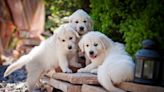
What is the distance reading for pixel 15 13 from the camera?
41.2 feet

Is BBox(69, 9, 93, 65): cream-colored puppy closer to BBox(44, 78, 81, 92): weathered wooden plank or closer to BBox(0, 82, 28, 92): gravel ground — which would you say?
BBox(44, 78, 81, 92): weathered wooden plank

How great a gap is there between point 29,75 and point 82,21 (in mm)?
910

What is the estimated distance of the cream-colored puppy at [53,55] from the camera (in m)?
5.57

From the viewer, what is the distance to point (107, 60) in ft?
16.3

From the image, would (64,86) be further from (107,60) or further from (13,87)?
(13,87)

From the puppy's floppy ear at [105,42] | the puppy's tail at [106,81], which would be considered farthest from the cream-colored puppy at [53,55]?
the puppy's tail at [106,81]

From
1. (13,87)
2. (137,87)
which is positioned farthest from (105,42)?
(13,87)

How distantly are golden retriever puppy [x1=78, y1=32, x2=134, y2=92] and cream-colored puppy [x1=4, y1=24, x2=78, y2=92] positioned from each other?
0.23 meters

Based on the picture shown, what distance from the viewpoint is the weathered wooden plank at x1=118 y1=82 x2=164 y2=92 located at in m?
4.26

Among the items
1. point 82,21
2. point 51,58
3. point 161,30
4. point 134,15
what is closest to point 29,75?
point 51,58

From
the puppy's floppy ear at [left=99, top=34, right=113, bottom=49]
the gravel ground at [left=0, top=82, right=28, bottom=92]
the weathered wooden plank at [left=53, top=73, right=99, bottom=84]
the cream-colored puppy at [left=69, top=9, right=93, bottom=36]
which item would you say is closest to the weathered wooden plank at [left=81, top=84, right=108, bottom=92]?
the weathered wooden plank at [left=53, top=73, right=99, bottom=84]

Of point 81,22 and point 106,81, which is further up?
point 81,22

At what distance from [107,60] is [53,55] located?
37.5 inches

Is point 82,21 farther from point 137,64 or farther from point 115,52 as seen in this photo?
point 137,64
